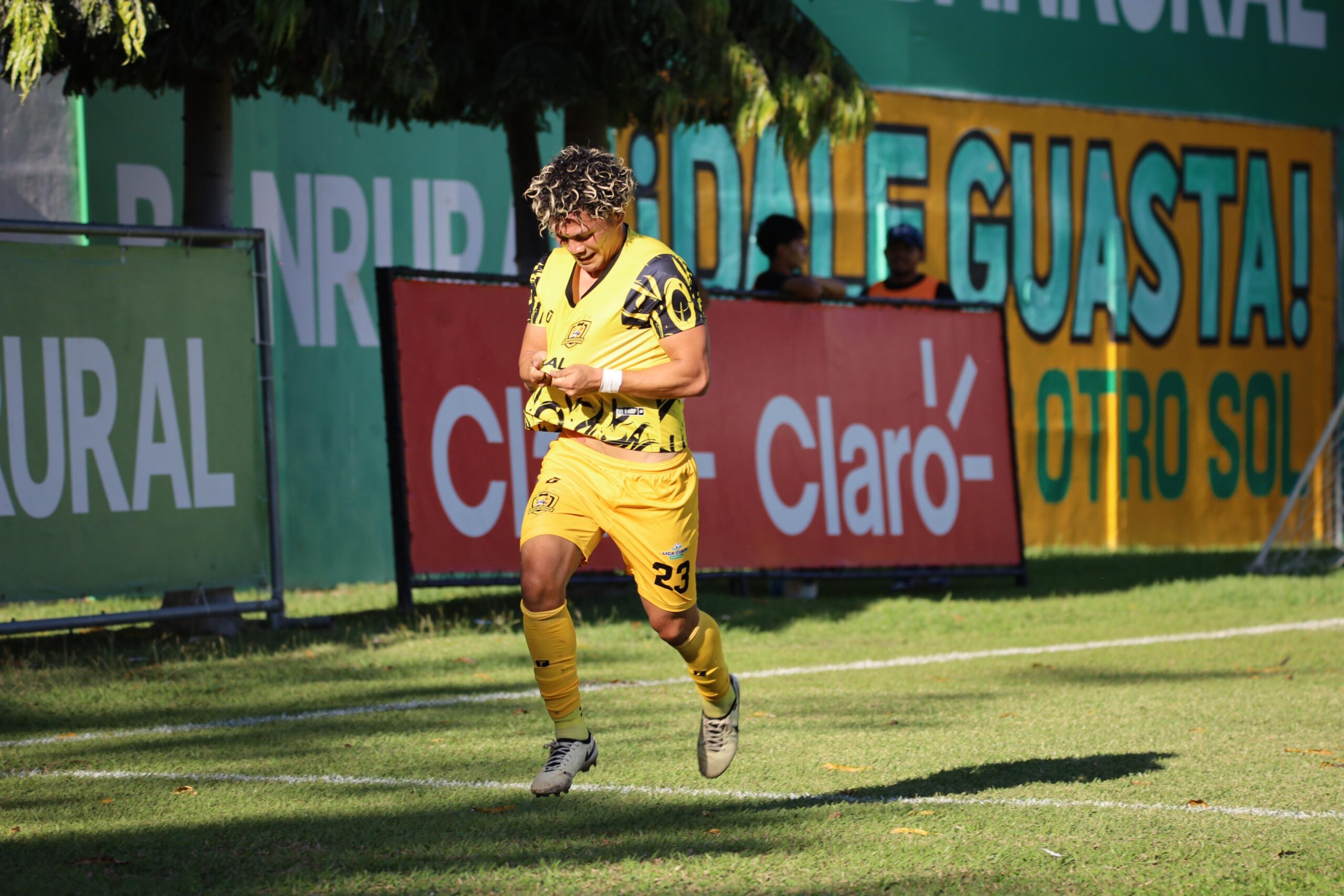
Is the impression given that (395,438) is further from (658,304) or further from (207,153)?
(658,304)

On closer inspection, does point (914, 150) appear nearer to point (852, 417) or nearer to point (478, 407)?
point (852, 417)

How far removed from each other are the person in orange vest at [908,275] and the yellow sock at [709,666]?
7.34 m

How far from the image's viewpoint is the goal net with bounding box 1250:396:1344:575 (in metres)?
15.8

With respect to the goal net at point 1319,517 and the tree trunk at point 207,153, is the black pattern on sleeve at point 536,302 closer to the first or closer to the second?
the tree trunk at point 207,153

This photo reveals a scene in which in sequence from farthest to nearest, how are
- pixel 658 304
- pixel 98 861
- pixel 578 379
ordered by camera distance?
pixel 658 304
pixel 578 379
pixel 98 861

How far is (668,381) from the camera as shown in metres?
5.30

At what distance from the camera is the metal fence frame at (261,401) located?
368 inches

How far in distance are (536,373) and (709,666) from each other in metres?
1.13

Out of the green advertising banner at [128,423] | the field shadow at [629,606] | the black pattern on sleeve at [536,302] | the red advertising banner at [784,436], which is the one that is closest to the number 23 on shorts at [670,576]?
the black pattern on sleeve at [536,302]

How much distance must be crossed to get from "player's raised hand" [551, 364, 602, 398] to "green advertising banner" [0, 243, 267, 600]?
4.90 m

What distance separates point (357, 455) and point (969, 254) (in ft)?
20.7

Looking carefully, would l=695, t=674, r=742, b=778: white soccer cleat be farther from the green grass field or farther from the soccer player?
the soccer player

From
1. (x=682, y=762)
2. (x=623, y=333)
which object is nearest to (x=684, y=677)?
(x=682, y=762)

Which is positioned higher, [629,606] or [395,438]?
[395,438]
